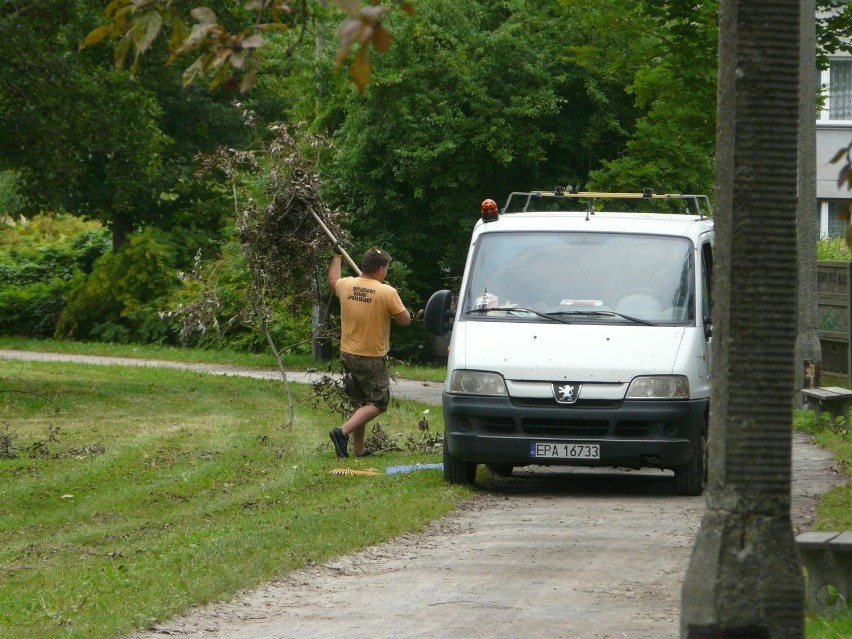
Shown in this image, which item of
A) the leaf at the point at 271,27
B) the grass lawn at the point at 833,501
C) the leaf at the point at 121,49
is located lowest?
the grass lawn at the point at 833,501

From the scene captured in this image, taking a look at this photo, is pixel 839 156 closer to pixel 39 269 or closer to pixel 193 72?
pixel 193 72

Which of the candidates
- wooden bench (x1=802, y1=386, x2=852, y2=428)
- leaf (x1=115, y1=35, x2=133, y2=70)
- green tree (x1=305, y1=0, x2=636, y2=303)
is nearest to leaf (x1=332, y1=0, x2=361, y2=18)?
leaf (x1=115, y1=35, x2=133, y2=70)

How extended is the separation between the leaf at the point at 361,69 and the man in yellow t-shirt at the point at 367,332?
9544 millimetres

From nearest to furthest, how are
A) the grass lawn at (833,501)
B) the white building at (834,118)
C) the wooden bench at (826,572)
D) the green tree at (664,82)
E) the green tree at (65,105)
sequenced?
1. the grass lawn at (833,501)
2. the wooden bench at (826,572)
3. the green tree at (664,82)
4. the green tree at (65,105)
5. the white building at (834,118)

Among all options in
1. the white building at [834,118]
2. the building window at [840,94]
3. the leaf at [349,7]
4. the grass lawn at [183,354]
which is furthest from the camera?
the building window at [840,94]

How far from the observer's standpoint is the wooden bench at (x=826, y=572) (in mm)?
7059

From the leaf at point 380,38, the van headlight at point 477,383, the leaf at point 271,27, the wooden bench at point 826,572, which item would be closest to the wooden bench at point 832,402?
the van headlight at point 477,383

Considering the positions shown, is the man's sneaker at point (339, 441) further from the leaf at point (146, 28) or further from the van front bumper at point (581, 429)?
the leaf at point (146, 28)

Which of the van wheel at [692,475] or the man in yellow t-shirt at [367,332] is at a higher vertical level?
the man in yellow t-shirt at [367,332]

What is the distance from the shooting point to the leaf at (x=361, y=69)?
13.0ft

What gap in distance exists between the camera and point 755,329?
5613 mm

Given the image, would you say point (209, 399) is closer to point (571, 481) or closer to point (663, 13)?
point (663, 13)

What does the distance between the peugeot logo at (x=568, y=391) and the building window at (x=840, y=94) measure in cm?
3000

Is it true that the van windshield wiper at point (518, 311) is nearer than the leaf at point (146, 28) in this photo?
No
